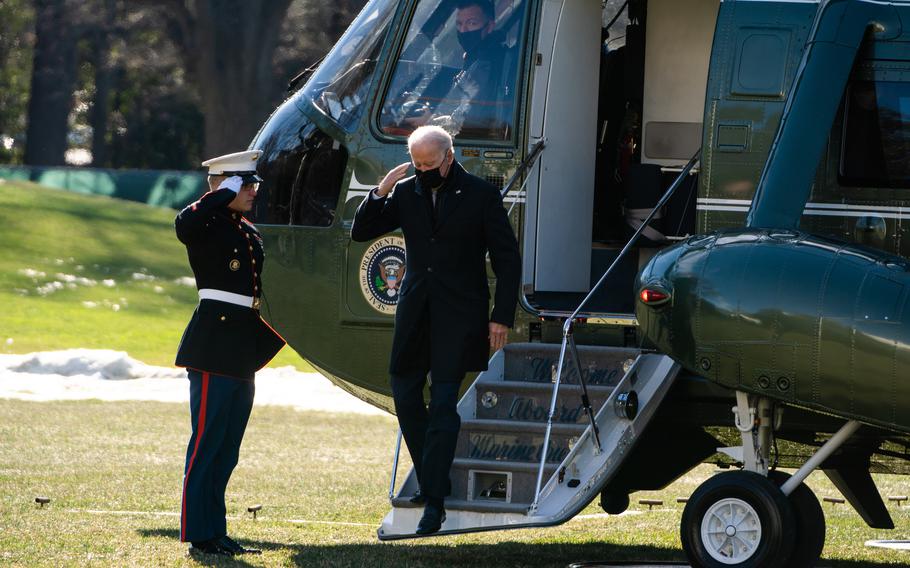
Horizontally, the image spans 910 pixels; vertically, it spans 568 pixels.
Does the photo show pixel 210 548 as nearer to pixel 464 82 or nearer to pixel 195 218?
pixel 195 218

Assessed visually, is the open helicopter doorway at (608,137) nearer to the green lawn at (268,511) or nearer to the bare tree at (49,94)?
the green lawn at (268,511)

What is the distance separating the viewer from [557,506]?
6.82 metres

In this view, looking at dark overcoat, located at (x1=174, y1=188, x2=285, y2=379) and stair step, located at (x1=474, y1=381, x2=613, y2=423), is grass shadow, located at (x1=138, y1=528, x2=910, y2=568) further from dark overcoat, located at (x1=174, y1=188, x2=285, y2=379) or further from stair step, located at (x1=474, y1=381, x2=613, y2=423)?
dark overcoat, located at (x1=174, y1=188, x2=285, y2=379)

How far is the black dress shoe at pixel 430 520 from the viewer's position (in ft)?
22.2

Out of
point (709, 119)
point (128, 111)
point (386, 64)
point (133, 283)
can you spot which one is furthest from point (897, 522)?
point (128, 111)

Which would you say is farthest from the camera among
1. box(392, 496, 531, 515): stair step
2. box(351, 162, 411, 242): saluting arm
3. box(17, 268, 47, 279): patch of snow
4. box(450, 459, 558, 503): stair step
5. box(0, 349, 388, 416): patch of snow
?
box(17, 268, 47, 279): patch of snow

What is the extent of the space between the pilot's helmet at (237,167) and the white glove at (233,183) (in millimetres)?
34

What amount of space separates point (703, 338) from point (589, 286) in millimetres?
1958

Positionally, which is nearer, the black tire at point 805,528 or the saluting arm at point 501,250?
the black tire at point 805,528

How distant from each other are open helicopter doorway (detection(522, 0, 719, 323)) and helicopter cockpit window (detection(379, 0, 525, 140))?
0.54ft

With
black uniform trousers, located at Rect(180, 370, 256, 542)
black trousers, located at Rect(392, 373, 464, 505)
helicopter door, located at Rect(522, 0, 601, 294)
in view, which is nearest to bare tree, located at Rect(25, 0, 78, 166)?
helicopter door, located at Rect(522, 0, 601, 294)

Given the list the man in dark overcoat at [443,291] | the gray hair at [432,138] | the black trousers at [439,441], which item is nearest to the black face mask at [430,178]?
the man in dark overcoat at [443,291]

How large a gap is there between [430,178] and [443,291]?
507mm

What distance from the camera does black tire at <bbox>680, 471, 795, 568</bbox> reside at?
21.7ft
